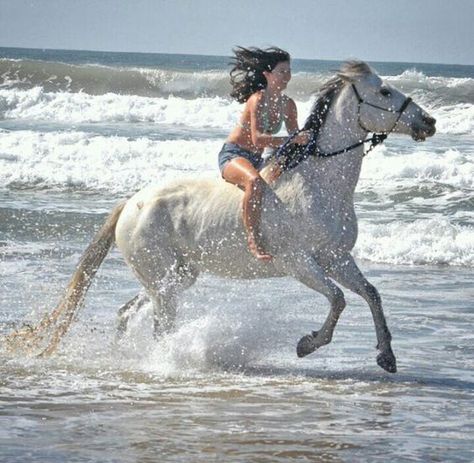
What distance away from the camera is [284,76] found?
7.81m

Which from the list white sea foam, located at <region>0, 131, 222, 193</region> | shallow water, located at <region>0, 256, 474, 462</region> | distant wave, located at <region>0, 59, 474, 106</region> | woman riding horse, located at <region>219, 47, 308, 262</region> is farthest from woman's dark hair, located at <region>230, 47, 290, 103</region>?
distant wave, located at <region>0, 59, 474, 106</region>

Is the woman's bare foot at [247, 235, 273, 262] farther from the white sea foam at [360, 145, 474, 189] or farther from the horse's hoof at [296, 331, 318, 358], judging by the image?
the white sea foam at [360, 145, 474, 189]

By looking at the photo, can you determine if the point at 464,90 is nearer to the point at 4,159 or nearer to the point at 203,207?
the point at 4,159

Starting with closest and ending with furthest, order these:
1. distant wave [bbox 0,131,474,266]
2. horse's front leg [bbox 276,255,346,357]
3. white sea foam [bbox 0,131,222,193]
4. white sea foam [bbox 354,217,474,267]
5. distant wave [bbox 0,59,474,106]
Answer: horse's front leg [bbox 276,255,346,357]
white sea foam [bbox 354,217,474,267]
distant wave [bbox 0,131,474,266]
white sea foam [bbox 0,131,222,193]
distant wave [bbox 0,59,474,106]

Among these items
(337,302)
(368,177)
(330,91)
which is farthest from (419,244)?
(368,177)

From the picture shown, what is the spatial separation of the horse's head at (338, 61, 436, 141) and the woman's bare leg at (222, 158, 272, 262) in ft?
2.39

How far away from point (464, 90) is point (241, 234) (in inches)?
1292

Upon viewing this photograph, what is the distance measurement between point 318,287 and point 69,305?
189 cm

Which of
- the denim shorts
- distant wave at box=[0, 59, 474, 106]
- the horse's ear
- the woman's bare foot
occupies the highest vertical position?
the horse's ear

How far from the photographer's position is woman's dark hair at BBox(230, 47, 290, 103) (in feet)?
25.9

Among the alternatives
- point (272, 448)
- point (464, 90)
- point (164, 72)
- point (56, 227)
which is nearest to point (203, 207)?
point (272, 448)

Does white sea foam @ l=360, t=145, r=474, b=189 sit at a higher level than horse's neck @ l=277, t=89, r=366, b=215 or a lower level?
lower

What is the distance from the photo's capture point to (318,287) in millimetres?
7445

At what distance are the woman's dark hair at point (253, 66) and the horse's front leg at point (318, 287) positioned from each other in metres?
1.25
